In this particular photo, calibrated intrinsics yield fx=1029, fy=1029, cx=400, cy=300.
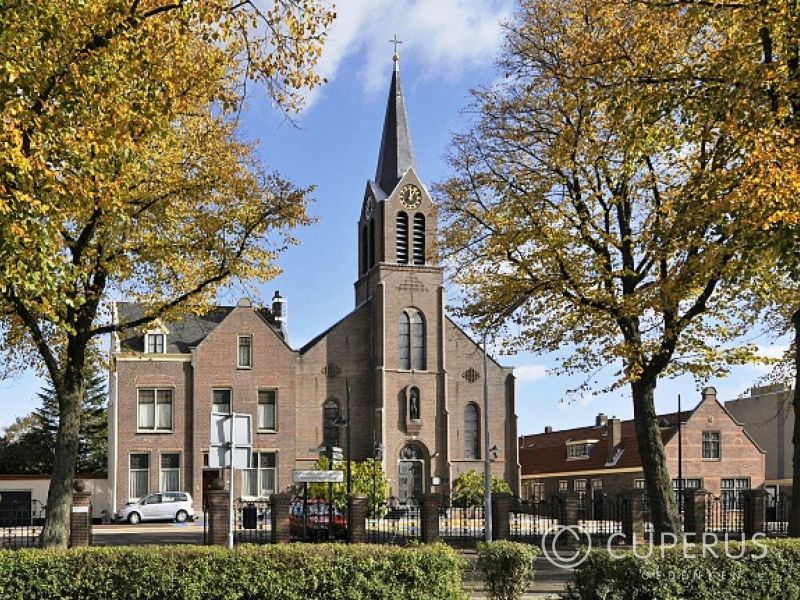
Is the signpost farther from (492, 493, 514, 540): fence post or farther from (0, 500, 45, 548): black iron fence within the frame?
(492, 493, 514, 540): fence post

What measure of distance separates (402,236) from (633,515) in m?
28.6

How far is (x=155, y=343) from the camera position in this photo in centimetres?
4778

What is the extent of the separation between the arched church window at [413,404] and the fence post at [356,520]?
26.3 meters

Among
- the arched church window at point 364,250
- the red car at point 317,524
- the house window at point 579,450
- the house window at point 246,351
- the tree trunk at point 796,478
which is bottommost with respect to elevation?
the red car at point 317,524

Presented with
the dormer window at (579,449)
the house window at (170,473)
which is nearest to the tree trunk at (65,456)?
the house window at (170,473)

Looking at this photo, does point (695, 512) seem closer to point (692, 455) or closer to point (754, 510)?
point (754, 510)

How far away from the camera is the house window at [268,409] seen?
49.5 metres

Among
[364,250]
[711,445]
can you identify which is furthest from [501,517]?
[364,250]

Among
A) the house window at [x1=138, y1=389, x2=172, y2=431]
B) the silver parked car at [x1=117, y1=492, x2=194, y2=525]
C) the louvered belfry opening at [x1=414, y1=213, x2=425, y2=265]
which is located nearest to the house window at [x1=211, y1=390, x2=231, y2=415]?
the house window at [x1=138, y1=389, x2=172, y2=431]

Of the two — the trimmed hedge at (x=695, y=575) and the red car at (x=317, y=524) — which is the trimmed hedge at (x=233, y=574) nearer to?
the trimmed hedge at (x=695, y=575)

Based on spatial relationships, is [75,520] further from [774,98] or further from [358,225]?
[358,225]

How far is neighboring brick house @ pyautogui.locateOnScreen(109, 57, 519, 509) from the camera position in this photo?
47.1m

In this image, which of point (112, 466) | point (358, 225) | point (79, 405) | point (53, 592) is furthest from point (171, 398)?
point (53, 592)

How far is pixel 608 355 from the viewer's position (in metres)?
20.9
